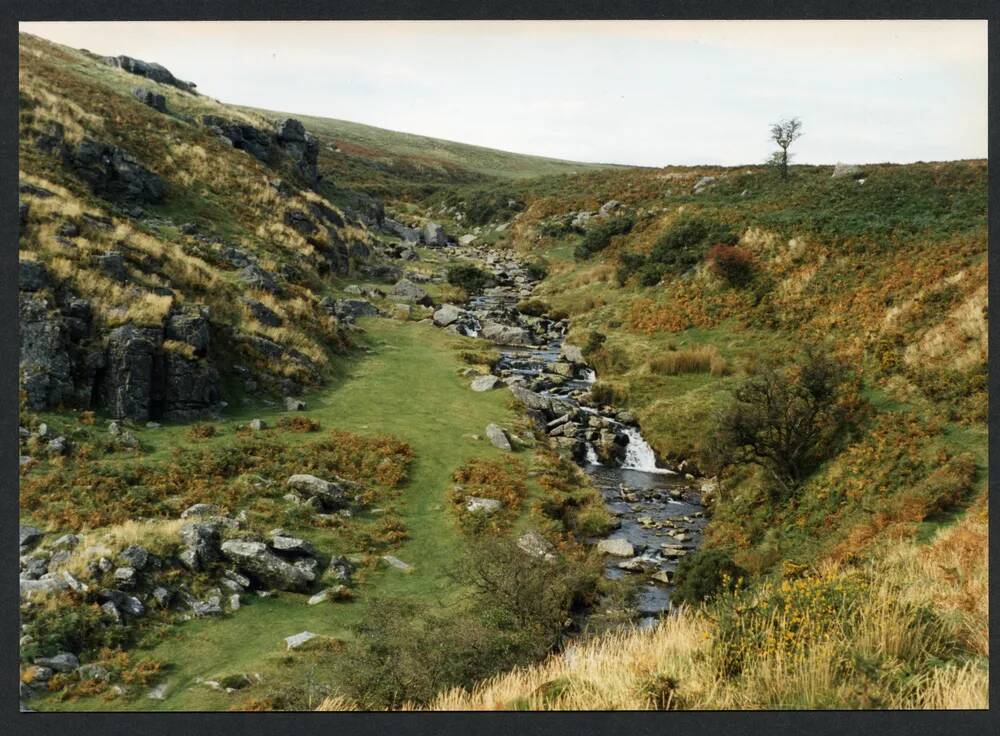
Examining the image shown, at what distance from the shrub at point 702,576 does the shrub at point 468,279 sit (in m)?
38.0

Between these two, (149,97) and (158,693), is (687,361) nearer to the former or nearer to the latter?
(158,693)

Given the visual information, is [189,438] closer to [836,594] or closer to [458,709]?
[458,709]

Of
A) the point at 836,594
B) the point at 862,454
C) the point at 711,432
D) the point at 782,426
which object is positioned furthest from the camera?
the point at 711,432

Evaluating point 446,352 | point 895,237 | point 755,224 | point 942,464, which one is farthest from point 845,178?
point 942,464

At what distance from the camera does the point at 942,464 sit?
18.8 m

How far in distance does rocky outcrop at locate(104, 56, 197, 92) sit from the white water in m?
65.5

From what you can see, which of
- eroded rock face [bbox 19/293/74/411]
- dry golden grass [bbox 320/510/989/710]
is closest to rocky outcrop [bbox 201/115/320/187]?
eroded rock face [bbox 19/293/74/411]

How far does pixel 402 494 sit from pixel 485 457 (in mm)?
4172

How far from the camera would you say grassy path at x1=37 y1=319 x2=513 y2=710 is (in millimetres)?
13125

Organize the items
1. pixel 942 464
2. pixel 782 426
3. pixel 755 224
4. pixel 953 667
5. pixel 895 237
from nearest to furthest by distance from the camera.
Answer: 1. pixel 953 667
2. pixel 942 464
3. pixel 782 426
4. pixel 895 237
5. pixel 755 224

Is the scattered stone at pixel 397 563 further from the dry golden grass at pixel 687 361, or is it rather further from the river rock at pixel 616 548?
the dry golden grass at pixel 687 361

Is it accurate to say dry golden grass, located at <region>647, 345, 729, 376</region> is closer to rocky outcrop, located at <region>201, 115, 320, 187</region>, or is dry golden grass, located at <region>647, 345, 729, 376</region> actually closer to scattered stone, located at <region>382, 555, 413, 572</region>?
scattered stone, located at <region>382, 555, 413, 572</region>

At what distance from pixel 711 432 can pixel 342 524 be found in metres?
13.5

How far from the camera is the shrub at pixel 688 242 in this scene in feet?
148
